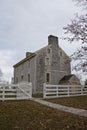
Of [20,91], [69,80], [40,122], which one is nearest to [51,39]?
[69,80]

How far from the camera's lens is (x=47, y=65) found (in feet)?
110

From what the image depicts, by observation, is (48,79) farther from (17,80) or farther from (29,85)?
(29,85)

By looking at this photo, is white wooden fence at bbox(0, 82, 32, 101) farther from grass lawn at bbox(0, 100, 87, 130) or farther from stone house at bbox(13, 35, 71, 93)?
stone house at bbox(13, 35, 71, 93)

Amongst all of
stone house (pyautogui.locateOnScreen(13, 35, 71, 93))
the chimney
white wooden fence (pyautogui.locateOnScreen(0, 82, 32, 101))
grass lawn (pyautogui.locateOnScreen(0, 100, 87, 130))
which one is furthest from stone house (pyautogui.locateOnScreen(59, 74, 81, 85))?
grass lawn (pyautogui.locateOnScreen(0, 100, 87, 130))

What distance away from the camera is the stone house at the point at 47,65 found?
32.9 meters

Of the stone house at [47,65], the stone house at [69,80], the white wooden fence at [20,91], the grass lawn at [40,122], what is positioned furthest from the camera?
the stone house at [69,80]

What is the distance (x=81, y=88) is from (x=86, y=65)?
276 inches

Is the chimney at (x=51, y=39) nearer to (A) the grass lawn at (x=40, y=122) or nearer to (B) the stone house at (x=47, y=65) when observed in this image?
(B) the stone house at (x=47, y=65)

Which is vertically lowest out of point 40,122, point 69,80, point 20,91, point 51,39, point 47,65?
point 40,122

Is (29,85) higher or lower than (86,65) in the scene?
lower

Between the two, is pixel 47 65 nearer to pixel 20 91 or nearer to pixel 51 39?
pixel 51 39

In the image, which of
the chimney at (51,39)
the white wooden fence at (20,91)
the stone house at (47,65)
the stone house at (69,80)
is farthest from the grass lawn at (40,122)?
the chimney at (51,39)

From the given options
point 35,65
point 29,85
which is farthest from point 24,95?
point 35,65

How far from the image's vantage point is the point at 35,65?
32844 mm
